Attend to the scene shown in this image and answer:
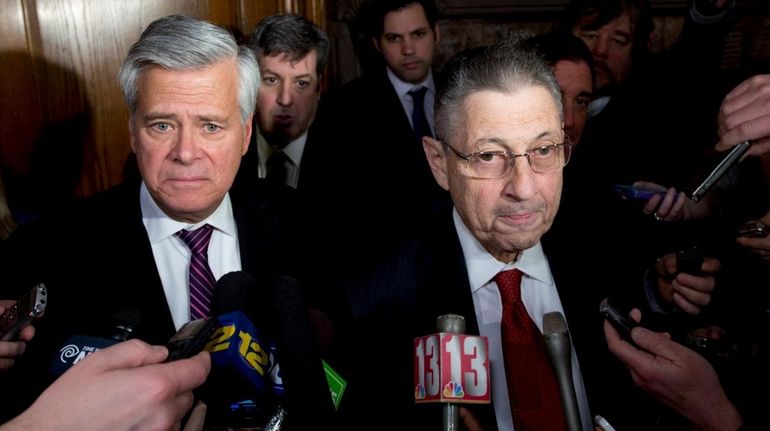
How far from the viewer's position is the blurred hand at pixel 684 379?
131 centimetres

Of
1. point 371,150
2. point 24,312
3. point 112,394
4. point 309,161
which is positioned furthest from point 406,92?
point 112,394

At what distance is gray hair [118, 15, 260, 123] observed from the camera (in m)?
1.74

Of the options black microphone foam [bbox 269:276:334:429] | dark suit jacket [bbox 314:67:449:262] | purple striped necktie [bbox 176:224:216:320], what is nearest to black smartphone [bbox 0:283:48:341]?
black microphone foam [bbox 269:276:334:429]

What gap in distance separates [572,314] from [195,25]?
1150 millimetres

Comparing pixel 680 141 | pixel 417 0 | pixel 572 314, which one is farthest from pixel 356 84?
pixel 572 314

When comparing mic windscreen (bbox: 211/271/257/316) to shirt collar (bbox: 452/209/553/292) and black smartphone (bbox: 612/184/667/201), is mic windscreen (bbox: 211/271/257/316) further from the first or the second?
black smartphone (bbox: 612/184/667/201)

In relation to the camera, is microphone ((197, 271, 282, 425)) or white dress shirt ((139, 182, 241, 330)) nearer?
microphone ((197, 271, 282, 425))

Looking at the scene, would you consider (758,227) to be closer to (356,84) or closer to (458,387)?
(458,387)

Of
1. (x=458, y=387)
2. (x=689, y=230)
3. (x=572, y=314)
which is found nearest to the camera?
(x=458, y=387)

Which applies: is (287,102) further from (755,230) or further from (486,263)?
(755,230)

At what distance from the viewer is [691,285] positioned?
1.71 metres

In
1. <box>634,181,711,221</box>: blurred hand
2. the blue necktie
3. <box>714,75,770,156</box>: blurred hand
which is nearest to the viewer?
<box>714,75,770,156</box>: blurred hand

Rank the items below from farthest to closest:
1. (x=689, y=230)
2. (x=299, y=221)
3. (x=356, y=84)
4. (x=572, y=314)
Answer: (x=356, y=84) < (x=689, y=230) < (x=299, y=221) < (x=572, y=314)

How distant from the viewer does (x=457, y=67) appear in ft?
5.41
